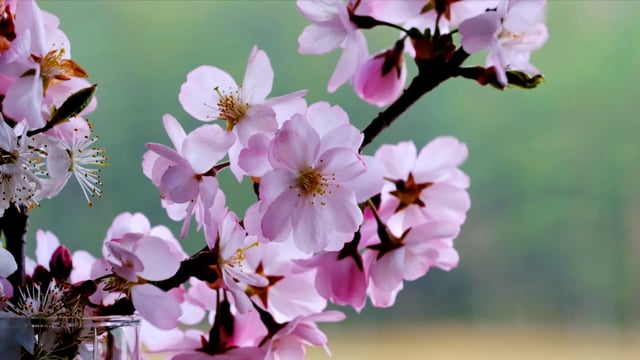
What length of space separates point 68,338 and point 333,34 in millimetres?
209

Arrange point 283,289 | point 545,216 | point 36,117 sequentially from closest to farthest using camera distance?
point 36,117 < point 283,289 < point 545,216

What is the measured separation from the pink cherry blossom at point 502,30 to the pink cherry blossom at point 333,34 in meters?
0.07

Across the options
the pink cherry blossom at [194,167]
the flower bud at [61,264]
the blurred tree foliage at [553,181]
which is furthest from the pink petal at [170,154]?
the blurred tree foliage at [553,181]

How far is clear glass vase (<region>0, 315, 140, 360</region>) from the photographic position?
1.21 feet

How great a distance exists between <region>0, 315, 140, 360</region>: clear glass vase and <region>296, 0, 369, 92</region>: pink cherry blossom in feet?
0.59

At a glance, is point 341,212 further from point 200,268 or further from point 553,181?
point 553,181

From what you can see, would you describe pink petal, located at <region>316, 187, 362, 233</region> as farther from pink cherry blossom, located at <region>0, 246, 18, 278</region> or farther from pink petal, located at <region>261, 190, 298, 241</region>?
pink cherry blossom, located at <region>0, 246, 18, 278</region>

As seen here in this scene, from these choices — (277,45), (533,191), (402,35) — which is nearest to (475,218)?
(533,191)

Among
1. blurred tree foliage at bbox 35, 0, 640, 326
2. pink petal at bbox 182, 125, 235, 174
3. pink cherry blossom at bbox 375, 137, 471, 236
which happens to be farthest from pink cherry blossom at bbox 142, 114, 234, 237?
blurred tree foliage at bbox 35, 0, 640, 326

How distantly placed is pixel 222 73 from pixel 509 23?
0.15 metres

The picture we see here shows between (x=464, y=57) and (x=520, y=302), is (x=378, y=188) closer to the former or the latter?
(x=464, y=57)

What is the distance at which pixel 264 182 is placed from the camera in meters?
0.39

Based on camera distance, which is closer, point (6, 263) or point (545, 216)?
point (6, 263)

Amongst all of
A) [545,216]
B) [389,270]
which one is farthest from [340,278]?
[545,216]
